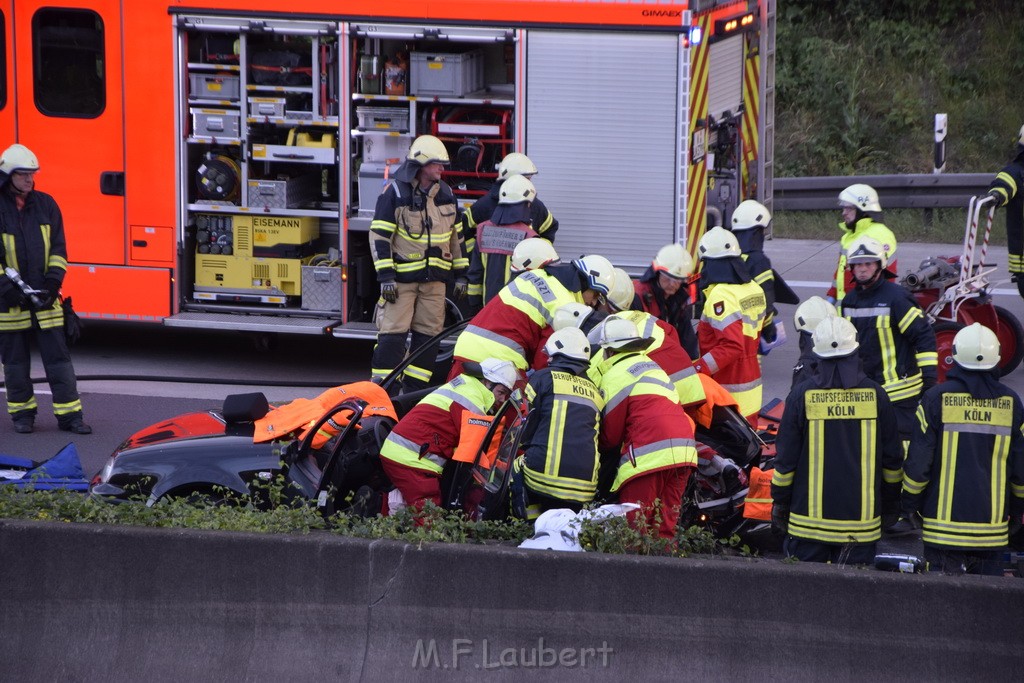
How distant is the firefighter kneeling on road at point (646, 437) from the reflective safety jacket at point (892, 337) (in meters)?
1.90

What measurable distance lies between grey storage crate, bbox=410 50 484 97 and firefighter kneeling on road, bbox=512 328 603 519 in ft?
15.3

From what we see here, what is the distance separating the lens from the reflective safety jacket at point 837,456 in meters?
4.99

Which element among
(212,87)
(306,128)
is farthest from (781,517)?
(212,87)

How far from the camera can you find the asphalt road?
8352mm

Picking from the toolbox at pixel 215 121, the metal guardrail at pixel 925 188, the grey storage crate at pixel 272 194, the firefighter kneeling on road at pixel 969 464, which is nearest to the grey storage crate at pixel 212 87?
the toolbox at pixel 215 121

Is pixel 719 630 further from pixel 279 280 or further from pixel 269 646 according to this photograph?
pixel 279 280

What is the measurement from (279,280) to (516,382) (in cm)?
460

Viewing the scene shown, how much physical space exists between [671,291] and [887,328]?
1244mm

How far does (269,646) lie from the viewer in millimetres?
4371

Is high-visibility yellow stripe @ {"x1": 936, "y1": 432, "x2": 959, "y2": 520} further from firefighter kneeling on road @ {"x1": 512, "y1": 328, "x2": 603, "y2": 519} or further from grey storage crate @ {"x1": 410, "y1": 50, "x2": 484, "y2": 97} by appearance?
grey storage crate @ {"x1": 410, "y1": 50, "x2": 484, "y2": 97}

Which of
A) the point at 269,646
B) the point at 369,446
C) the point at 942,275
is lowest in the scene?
the point at 269,646

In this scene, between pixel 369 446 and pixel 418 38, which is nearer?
pixel 369 446

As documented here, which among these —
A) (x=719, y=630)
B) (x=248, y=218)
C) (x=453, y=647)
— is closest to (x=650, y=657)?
(x=719, y=630)

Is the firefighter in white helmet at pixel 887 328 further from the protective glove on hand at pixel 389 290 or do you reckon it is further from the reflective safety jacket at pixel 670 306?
the protective glove on hand at pixel 389 290
